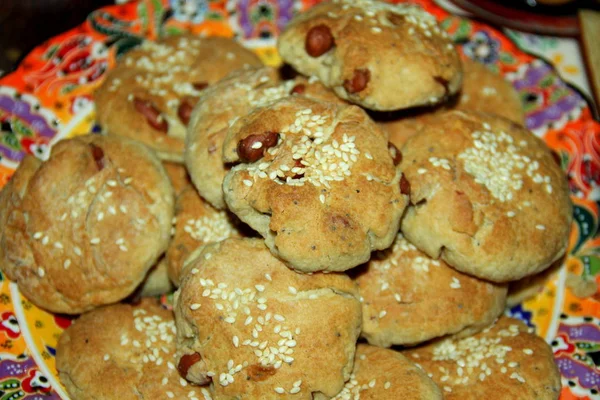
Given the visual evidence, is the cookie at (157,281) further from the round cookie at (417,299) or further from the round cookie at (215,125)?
the round cookie at (417,299)

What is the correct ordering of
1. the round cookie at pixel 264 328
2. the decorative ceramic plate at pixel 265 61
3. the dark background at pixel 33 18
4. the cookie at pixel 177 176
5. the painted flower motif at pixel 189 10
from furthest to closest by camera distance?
the dark background at pixel 33 18 < the painted flower motif at pixel 189 10 < the cookie at pixel 177 176 < the decorative ceramic plate at pixel 265 61 < the round cookie at pixel 264 328

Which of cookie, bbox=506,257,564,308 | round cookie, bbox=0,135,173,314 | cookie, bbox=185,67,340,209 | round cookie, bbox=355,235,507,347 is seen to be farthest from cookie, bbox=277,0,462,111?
cookie, bbox=506,257,564,308

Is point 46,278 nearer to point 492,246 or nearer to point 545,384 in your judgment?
point 492,246

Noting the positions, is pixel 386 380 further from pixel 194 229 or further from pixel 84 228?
pixel 84 228

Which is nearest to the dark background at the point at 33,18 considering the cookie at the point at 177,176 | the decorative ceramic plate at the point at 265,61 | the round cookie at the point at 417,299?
the decorative ceramic plate at the point at 265,61

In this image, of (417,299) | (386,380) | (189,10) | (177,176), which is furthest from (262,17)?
(386,380)

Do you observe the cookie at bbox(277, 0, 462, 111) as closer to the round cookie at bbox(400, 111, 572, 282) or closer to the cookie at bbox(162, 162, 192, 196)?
the round cookie at bbox(400, 111, 572, 282)
